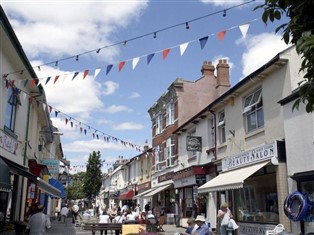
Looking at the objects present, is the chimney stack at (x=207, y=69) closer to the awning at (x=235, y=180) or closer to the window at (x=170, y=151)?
the window at (x=170, y=151)

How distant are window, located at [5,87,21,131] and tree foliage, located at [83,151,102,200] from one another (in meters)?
40.6

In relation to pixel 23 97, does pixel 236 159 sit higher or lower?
lower

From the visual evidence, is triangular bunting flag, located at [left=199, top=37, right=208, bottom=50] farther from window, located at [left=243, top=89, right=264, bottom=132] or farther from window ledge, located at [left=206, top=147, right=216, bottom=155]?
window ledge, located at [left=206, top=147, right=216, bottom=155]

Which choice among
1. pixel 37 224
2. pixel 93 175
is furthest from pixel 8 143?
pixel 93 175

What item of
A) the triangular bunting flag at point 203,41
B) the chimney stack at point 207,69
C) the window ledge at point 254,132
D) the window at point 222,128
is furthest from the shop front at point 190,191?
the triangular bunting flag at point 203,41

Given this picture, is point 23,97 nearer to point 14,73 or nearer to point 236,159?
point 14,73

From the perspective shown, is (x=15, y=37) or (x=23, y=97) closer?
(x=15, y=37)

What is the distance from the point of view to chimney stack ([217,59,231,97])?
28.1 meters

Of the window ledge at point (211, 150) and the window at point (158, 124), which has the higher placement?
the window at point (158, 124)

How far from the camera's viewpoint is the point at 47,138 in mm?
27562

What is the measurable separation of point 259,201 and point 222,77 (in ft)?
48.1

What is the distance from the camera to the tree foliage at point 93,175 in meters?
54.2

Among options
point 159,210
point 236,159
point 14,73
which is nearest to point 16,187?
point 14,73

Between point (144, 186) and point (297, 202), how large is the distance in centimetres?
2525
